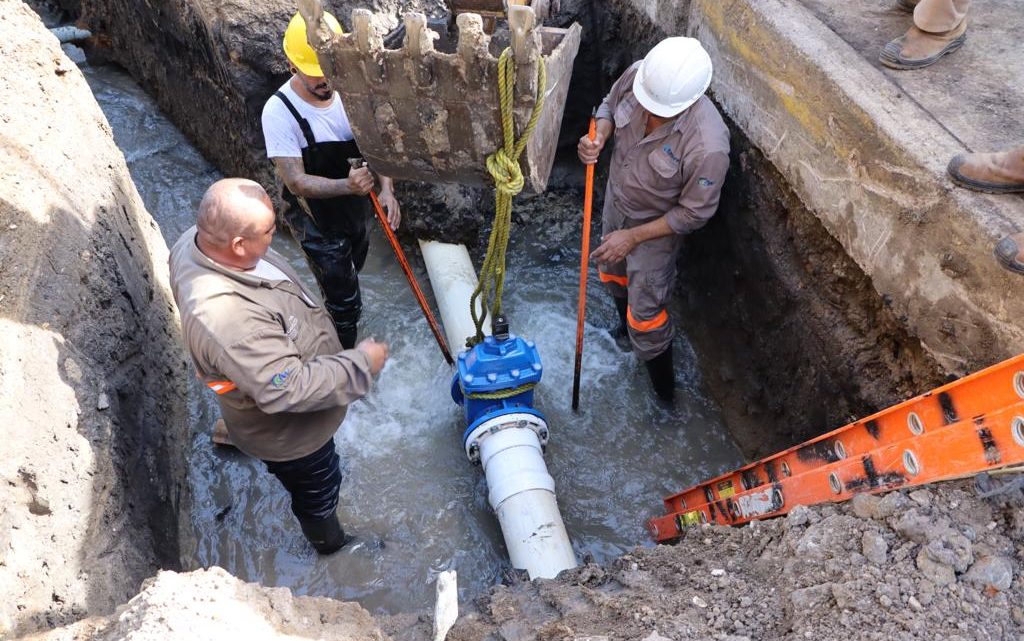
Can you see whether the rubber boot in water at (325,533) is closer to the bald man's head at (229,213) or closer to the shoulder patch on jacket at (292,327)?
the shoulder patch on jacket at (292,327)

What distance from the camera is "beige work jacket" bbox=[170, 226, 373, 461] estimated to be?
8.45ft

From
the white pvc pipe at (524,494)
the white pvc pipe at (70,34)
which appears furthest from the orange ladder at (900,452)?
the white pvc pipe at (70,34)

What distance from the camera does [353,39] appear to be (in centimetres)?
259

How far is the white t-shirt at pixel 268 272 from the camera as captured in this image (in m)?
2.81

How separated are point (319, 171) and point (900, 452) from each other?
10.1 feet

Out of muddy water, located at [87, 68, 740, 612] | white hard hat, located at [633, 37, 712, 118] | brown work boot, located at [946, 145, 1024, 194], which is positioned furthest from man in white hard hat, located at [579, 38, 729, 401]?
brown work boot, located at [946, 145, 1024, 194]

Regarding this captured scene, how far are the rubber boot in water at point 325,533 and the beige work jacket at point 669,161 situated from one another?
235cm

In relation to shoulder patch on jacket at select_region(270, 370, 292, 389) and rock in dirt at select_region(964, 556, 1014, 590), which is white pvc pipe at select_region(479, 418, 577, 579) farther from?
rock in dirt at select_region(964, 556, 1014, 590)

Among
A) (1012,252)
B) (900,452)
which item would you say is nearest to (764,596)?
(900,452)

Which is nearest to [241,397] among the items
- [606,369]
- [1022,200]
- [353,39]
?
[353,39]

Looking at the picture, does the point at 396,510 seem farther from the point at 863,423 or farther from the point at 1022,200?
the point at 1022,200

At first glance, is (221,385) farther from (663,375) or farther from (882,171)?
(882,171)

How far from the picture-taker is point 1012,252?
7.88 feet

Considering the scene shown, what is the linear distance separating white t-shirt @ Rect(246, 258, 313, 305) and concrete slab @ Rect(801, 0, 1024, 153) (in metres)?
2.93
